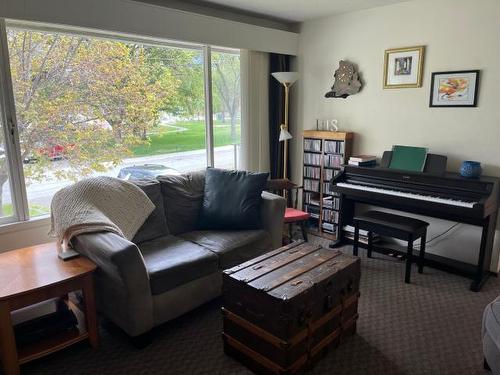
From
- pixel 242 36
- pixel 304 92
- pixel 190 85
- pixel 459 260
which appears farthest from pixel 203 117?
pixel 459 260

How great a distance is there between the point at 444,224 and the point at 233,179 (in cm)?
198

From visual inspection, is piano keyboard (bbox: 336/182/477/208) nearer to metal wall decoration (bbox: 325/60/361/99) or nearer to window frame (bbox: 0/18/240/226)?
metal wall decoration (bbox: 325/60/361/99)

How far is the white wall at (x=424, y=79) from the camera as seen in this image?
117 inches

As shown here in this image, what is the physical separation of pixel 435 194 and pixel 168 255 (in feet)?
7.14

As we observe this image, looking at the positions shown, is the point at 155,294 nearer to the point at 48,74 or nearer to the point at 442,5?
the point at 48,74

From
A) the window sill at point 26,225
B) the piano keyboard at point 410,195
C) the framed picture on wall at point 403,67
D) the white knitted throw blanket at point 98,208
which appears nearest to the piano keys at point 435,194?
the piano keyboard at point 410,195

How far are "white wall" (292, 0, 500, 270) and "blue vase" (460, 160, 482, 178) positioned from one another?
0.18 meters

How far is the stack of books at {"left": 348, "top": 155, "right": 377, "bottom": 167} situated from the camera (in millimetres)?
3477

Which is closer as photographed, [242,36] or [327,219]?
[242,36]

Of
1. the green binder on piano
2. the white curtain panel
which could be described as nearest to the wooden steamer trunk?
the green binder on piano

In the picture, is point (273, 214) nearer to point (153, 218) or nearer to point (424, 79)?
point (153, 218)

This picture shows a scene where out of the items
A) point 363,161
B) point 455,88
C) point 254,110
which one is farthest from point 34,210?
point 455,88

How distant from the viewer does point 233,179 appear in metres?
3.00

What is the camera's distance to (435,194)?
300cm
